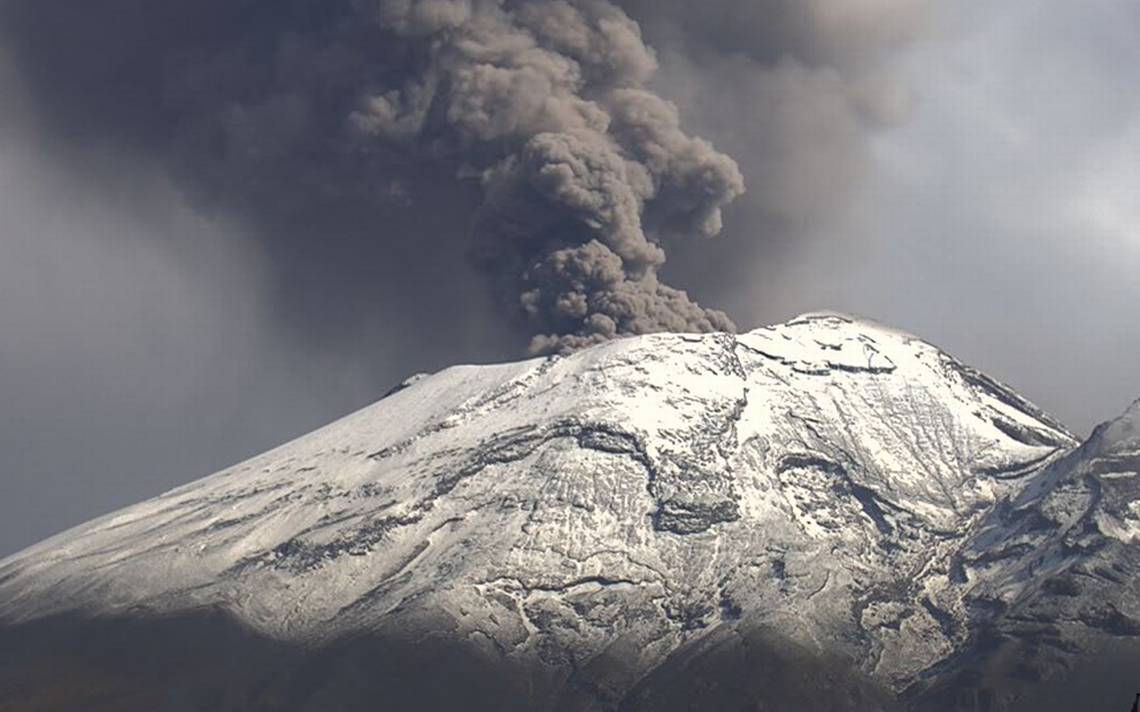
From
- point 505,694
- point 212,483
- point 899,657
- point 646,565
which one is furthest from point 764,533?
point 212,483

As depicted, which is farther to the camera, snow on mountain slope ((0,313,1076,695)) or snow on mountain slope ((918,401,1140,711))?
snow on mountain slope ((0,313,1076,695))

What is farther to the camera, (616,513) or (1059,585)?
(616,513)

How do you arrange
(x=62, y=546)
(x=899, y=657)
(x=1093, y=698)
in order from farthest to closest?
(x=62, y=546), (x=899, y=657), (x=1093, y=698)

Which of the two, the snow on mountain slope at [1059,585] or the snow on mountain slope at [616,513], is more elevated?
the snow on mountain slope at [616,513]

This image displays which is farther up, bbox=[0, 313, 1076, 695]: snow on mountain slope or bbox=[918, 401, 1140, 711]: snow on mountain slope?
bbox=[0, 313, 1076, 695]: snow on mountain slope

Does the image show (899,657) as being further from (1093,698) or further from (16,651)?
(16,651)

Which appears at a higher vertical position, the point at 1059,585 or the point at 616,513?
the point at 616,513

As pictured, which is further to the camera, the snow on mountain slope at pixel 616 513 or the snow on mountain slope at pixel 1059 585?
the snow on mountain slope at pixel 616 513

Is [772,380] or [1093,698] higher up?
[772,380]
